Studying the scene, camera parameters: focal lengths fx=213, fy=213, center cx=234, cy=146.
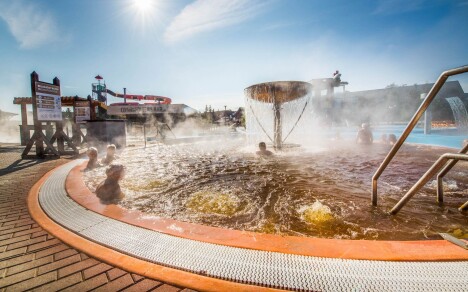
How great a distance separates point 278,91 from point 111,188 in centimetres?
717

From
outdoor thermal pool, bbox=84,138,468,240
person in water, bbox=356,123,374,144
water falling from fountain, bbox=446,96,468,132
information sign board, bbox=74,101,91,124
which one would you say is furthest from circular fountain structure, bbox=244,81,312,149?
water falling from fountain, bbox=446,96,468,132

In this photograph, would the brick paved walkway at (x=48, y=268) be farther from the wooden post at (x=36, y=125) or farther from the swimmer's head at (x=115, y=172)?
the wooden post at (x=36, y=125)

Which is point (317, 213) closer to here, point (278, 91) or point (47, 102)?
point (278, 91)

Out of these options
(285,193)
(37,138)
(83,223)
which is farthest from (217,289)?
(37,138)

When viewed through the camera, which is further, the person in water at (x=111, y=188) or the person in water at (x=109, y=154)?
the person in water at (x=109, y=154)

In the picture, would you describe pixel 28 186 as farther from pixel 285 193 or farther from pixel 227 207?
pixel 285 193

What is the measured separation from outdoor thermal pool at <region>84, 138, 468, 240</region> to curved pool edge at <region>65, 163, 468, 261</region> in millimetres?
452

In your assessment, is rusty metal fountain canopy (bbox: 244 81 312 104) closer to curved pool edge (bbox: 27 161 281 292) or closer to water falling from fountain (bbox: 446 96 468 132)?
curved pool edge (bbox: 27 161 281 292)

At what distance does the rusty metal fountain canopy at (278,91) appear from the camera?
27.5ft

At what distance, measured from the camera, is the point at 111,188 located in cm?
359

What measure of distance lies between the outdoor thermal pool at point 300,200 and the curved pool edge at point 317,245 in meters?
0.45

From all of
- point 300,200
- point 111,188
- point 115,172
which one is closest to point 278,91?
point 300,200

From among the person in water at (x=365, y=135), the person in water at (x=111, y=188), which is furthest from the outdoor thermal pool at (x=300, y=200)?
the person in water at (x=365, y=135)

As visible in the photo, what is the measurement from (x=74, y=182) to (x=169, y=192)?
1.95 meters
